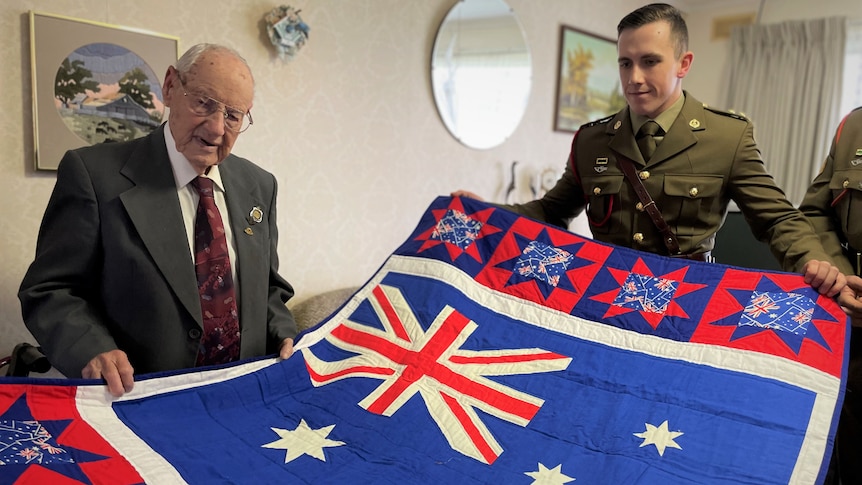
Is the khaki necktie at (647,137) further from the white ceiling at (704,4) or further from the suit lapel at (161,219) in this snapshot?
the white ceiling at (704,4)

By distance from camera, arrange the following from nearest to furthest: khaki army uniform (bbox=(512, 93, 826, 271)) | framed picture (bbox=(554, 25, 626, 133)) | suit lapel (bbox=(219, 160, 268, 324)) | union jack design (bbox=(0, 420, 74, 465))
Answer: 1. union jack design (bbox=(0, 420, 74, 465))
2. suit lapel (bbox=(219, 160, 268, 324))
3. khaki army uniform (bbox=(512, 93, 826, 271))
4. framed picture (bbox=(554, 25, 626, 133))

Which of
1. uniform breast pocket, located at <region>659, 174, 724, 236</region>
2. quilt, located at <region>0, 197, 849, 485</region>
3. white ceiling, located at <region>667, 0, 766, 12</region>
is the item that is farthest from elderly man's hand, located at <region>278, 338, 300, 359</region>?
white ceiling, located at <region>667, 0, 766, 12</region>

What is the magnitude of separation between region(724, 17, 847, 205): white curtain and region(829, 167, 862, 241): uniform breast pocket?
2.80 metres

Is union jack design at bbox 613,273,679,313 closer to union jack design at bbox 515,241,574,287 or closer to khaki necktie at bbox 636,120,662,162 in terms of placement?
union jack design at bbox 515,241,574,287

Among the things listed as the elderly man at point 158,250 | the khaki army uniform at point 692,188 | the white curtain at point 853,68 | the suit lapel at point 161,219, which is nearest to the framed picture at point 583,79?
the white curtain at point 853,68

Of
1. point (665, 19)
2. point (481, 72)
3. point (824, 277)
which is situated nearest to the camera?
point (824, 277)

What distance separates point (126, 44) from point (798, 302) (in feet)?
7.09

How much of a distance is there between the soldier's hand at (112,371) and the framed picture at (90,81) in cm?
102

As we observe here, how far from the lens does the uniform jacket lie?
164 cm

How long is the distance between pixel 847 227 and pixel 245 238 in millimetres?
1576

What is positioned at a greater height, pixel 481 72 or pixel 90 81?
pixel 481 72

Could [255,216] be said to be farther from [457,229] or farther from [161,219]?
[457,229]

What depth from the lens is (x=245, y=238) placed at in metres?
1.51

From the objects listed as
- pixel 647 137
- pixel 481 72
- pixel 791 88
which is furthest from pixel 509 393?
pixel 791 88
